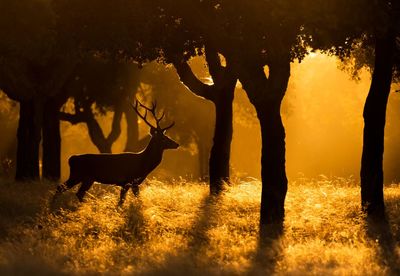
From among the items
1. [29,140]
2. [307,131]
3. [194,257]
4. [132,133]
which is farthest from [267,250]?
[307,131]

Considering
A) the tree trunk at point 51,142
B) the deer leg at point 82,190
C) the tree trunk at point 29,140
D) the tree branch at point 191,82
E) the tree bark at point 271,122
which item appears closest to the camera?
the tree bark at point 271,122

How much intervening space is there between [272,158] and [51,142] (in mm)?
15778

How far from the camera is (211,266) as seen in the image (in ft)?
39.0

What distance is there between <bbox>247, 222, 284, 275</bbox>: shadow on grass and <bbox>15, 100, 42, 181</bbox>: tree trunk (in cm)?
1388

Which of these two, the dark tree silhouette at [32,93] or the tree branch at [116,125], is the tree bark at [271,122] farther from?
the tree branch at [116,125]

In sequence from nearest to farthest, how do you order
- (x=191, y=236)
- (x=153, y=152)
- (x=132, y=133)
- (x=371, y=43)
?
(x=191, y=236) < (x=371, y=43) < (x=153, y=152) < (x=132, y=133)

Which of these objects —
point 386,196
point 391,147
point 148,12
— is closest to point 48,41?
point 148,12

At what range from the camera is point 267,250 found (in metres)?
13.4

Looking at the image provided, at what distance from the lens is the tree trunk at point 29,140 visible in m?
29.0

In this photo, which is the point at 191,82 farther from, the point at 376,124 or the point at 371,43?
the point at 376,124

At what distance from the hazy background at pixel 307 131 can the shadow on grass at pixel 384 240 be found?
35.7 meters

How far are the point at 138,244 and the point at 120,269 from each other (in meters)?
2.86

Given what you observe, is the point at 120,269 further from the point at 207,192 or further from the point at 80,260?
the point at 207,192

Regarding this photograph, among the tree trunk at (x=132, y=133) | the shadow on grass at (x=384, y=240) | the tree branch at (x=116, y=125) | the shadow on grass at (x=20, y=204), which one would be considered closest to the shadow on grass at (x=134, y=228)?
the shadow on grass at (x=20, y=204)
